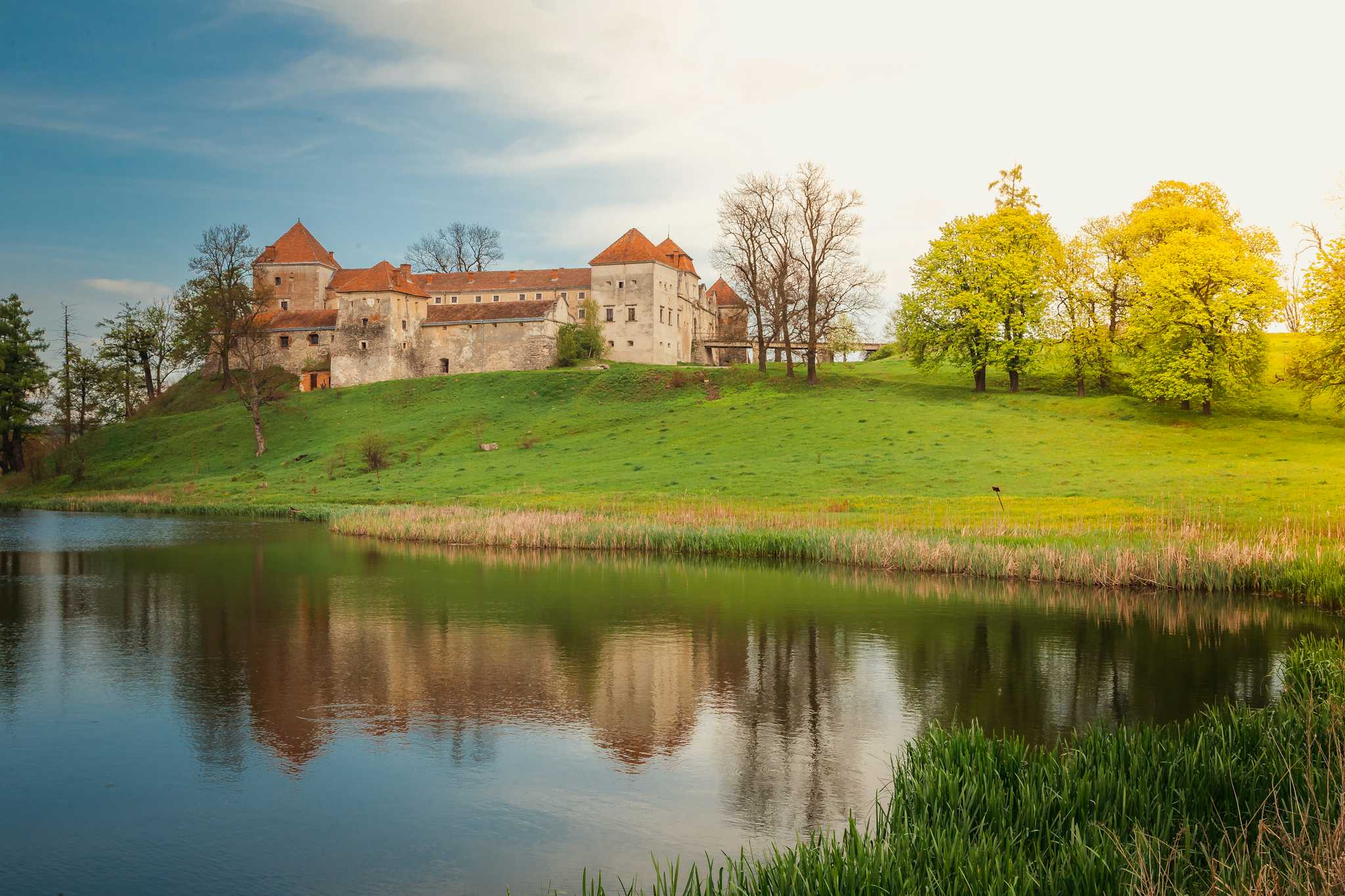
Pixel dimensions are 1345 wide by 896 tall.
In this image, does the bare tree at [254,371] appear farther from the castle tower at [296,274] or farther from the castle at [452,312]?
the castle tower at [296,274]

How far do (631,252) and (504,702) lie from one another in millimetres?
72022

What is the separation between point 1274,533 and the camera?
21.5 m

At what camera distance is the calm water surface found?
866cm

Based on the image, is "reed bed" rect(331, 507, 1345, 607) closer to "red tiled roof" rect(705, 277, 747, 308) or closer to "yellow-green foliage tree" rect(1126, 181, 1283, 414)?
"yellow-green foliage tree" rect(1126, 181, 1283, 414)

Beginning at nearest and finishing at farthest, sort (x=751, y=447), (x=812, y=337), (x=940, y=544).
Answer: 1. (x=940, y=544)
2. (x=751, y=447)
3. (x=812, y=337)

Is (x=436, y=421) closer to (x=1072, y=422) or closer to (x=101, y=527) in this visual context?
(x=101, y=527)

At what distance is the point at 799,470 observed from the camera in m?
39.9

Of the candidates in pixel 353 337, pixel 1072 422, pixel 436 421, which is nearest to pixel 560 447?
pixel 436 421

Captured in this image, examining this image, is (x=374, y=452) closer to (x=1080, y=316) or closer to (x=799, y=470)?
(x=799, y=470)

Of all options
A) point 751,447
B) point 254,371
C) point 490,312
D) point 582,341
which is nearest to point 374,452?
point 254,371

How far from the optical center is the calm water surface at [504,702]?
8.66m

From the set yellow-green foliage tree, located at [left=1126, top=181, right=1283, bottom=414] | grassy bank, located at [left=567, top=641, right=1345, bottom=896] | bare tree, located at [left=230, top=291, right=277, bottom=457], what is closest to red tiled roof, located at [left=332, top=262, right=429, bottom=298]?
bare tree, located at [left=230, top=291, right=277, bottom=457]

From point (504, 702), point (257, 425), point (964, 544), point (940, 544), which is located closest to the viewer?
point (504, 702)

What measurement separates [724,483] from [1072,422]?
58.6 feet
